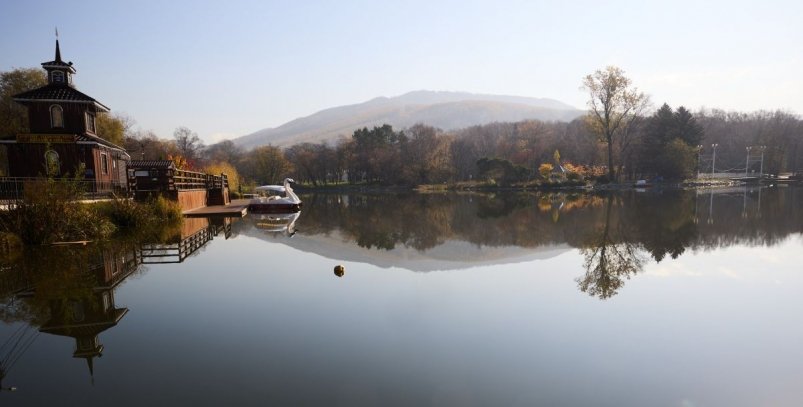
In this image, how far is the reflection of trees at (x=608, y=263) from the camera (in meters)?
7.66

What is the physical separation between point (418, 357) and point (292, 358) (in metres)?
1.29

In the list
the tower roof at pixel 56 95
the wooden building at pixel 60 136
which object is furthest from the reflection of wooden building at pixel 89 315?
the tower roof at pixel 56 95

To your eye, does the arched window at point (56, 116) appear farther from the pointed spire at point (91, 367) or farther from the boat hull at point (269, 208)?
the pointed spire at point (91, 367)

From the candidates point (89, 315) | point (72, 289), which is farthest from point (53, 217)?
point (89, 315)

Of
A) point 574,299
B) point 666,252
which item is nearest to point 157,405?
point 574,299

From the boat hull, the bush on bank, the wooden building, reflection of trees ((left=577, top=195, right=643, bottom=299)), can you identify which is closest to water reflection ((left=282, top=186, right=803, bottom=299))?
reflection of trees ((left=577, top=195, right=643, bottom=299))

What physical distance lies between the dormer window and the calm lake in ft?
49.1

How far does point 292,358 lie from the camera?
4.78 m

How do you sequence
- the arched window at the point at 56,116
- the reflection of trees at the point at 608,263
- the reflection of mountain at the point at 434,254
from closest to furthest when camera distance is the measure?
the reflection of trees at the point at 608,263
the reflection of mountain at the point at 434,254
the arched window at the point at 56,116

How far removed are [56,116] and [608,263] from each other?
81.3 feet

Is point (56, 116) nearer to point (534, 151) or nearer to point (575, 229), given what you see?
point (575, 229)

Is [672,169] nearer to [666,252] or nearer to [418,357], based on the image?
[666,252]

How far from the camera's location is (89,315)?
6.30 meters

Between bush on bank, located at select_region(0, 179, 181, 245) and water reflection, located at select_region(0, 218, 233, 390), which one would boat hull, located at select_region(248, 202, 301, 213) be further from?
water reflection, located at select_region(0, 218, 233, 390)
